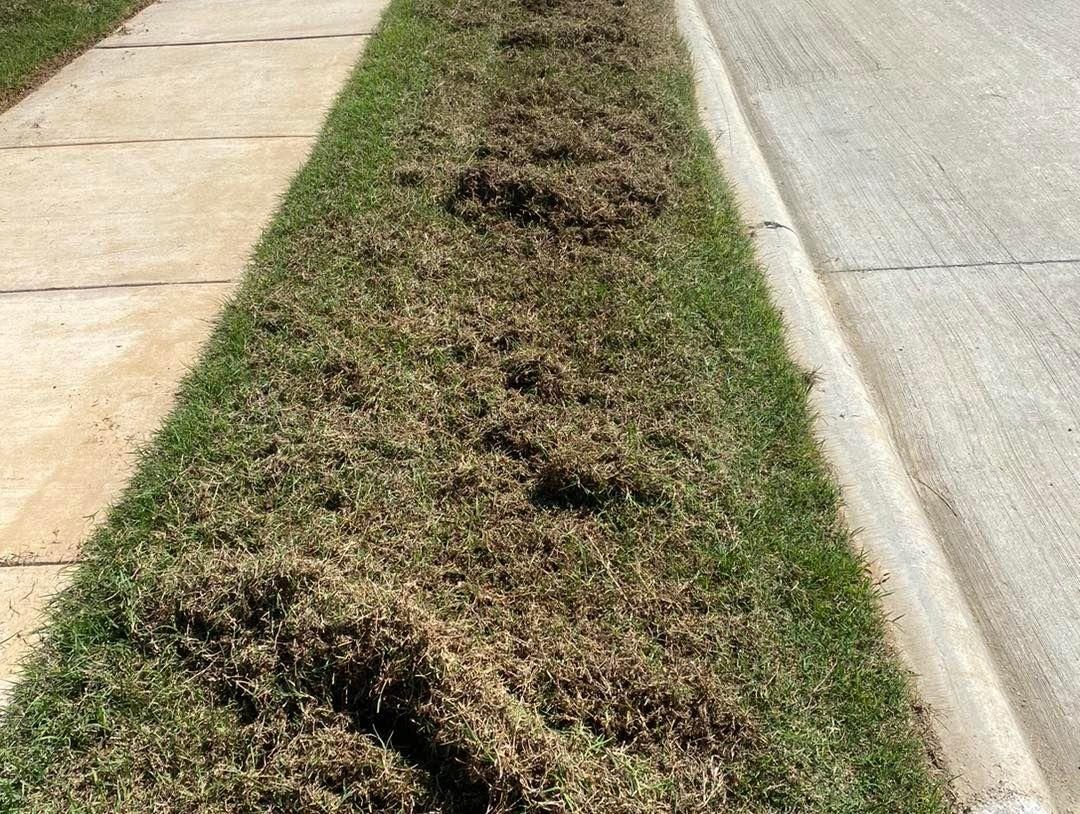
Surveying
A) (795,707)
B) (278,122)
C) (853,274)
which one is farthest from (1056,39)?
(795,707)

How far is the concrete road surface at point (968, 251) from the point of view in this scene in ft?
8.75

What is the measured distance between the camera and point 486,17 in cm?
664

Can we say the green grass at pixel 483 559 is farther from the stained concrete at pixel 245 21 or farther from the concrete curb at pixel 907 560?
the stained concrete at pixel 245 21

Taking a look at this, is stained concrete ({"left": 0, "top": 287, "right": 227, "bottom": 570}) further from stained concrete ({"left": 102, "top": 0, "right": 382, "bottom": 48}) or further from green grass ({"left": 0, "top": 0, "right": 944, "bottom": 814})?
stained concrete ({"left": 102, "top": 0, "right": 382, "bottom": 48})

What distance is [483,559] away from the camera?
2.55 metres

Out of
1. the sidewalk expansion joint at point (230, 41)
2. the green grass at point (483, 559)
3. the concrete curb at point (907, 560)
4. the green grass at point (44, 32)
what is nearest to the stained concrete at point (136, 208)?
the green grass at point (483, 559)

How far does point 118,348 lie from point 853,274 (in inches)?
130

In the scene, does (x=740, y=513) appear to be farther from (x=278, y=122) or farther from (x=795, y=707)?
(x=278, y=122)

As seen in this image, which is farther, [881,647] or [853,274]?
[853,274]

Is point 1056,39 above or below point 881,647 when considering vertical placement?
above

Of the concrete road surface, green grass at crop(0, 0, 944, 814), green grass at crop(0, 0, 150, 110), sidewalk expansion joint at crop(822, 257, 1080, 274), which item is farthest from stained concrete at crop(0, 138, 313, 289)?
sidewalk expansion joint at crop(822, 257, 1080, 274)

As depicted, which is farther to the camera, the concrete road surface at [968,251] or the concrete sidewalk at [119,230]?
the concrete sidewalk at [119,230]

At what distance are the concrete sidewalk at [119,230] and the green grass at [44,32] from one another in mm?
171

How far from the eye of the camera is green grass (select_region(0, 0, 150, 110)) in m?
5.92
